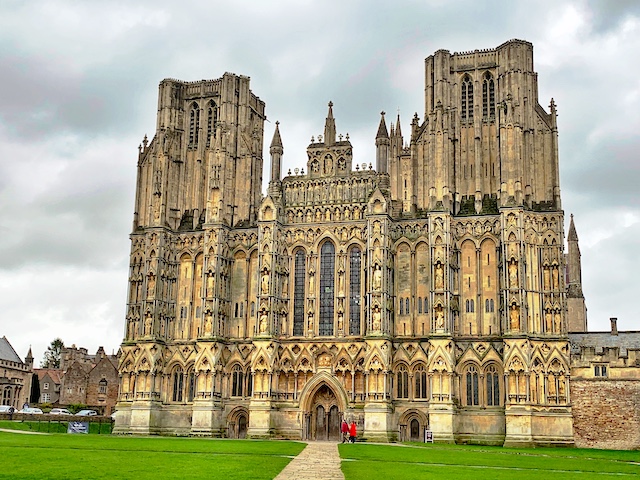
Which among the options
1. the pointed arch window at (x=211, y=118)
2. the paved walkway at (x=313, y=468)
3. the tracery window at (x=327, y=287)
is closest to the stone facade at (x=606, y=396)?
the tracery window at (x=327, y=287)

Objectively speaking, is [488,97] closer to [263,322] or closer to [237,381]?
[263,322]

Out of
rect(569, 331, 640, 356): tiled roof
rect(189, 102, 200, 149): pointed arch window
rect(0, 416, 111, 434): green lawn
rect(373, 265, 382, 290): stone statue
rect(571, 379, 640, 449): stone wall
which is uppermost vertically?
rect(189, 102, 200, 149): pointed arch window

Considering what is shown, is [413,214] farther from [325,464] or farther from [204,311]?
[325,464]

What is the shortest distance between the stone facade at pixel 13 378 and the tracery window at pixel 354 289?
58138 millimetres

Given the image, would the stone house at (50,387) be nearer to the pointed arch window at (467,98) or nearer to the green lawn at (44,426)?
the green lawn at (44,426)

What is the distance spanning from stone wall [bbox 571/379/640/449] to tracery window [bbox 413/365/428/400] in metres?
10.6

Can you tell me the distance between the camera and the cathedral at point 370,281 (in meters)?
58.1

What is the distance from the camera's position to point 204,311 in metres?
64.2


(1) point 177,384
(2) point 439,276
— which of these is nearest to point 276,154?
(2) point 439,276

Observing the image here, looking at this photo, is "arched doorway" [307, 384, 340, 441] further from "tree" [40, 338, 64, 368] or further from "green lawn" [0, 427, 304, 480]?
"tree" [40, 338, 64, 368]

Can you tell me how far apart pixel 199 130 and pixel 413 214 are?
21.8 metres

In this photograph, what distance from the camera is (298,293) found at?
64562mm

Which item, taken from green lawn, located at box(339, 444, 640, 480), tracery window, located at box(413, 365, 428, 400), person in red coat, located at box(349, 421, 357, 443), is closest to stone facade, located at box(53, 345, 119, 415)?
tracery window, located at box(413, 365, 428, 400)

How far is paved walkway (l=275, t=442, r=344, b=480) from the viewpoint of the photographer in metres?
25.1
